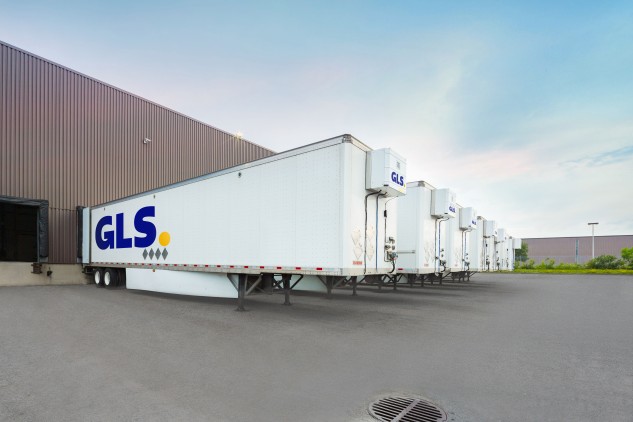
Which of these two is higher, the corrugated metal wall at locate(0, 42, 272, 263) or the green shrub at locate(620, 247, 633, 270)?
the corrugated metal wall at locate(0, 42, 272, 263)

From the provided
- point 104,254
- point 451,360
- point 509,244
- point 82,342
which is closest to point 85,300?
point 104,254

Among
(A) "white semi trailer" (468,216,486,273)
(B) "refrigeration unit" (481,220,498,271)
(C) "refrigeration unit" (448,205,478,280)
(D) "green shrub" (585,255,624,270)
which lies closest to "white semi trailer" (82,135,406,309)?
(C) "refrigeration unit" (448,205,478,280)

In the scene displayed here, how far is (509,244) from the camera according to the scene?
3306 centimetres

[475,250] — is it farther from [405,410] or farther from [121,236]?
[121,236]

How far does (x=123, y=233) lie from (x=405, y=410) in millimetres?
13561

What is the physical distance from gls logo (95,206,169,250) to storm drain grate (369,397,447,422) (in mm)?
9685

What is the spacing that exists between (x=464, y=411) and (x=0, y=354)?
271 inches

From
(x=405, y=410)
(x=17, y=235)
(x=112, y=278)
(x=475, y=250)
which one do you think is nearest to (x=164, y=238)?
(x=112, y=278)

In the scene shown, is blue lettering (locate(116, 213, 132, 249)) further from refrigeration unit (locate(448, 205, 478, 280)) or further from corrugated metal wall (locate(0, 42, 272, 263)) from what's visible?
refrigeration unit (locate(448, 205, 478, 280))

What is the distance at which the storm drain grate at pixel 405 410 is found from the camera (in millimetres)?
3520

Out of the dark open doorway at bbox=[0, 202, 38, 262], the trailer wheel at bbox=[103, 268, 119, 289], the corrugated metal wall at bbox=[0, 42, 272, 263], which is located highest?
the corrugated metal wall at bbox=[0, 42, 272, 263]

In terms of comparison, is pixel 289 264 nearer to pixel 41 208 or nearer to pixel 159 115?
pixel 41 208

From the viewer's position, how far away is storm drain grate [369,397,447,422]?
3.52 meters

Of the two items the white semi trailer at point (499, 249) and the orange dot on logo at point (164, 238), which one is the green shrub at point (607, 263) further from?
the orange dot on logo at point (164, 238)
